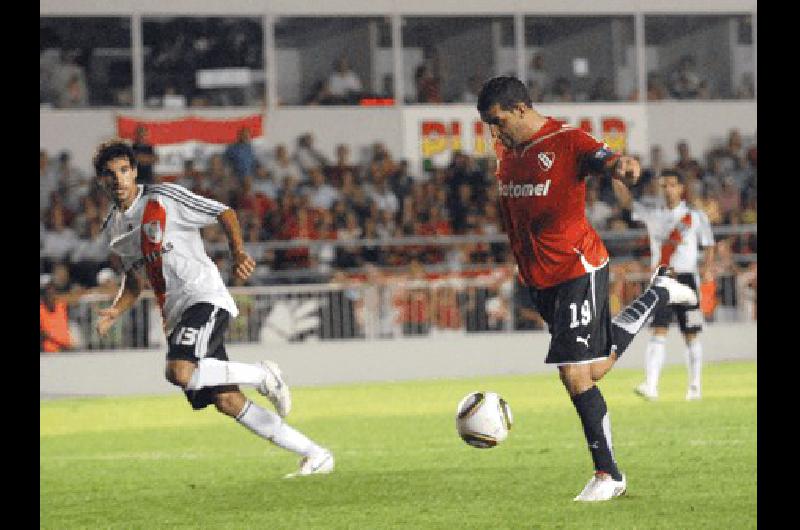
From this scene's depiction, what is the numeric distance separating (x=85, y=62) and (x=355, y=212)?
246 inches

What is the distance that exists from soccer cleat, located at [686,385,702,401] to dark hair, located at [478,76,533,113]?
334 inches

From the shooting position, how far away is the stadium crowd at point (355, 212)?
24.0 m

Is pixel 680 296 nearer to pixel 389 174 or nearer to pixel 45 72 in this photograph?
pixel 389 174

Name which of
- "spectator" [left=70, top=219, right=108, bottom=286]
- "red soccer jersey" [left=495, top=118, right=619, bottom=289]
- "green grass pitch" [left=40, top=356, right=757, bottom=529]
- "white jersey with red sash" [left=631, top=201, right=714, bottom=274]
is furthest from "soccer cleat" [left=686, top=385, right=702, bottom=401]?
"spectator" [left=70, top=219, right=108, bottom=286]

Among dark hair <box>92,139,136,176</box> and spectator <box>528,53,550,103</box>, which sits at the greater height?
spectator <box>528,53,550,103</box>

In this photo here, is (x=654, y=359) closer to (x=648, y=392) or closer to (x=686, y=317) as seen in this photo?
(x=648, y=392)

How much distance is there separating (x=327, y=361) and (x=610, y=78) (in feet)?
37.3

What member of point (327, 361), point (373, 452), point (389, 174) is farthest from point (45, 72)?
point (373, 452)

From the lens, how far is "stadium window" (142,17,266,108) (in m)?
28.9

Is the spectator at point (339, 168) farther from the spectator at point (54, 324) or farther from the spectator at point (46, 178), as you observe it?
the spectator at point (54, 324)

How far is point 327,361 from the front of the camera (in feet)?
76.0

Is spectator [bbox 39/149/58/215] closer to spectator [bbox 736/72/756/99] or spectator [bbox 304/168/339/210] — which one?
spectator [bbox 304/168/339/210]

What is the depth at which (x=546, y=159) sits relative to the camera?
971 cm

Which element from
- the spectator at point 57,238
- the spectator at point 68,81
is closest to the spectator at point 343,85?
the spectator at point 68,81
